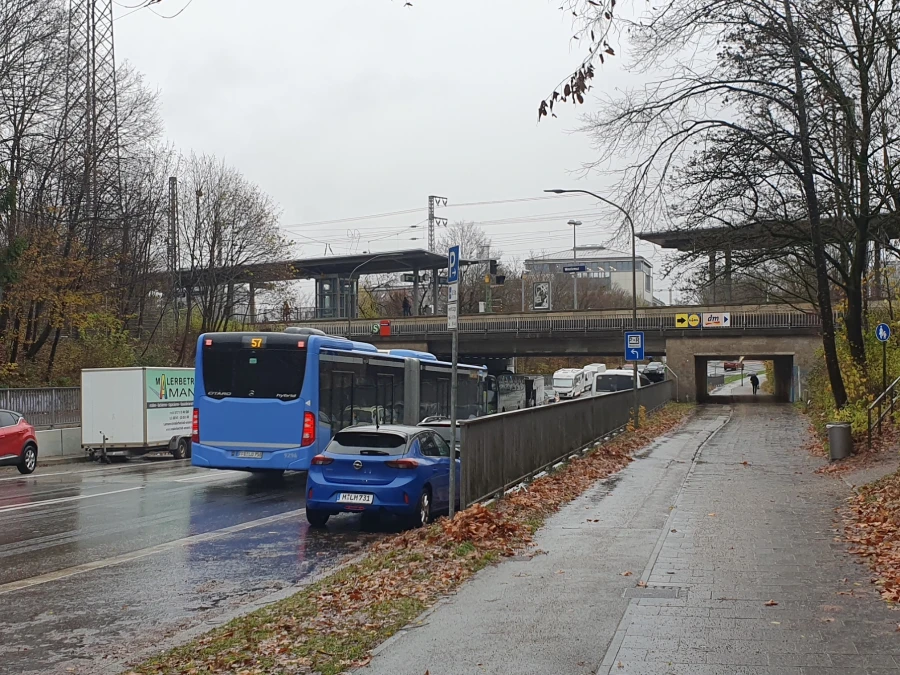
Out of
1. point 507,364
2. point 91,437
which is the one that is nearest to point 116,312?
point 91,437

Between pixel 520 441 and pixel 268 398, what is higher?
pixel 268 398

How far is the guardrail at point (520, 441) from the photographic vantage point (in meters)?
14.0

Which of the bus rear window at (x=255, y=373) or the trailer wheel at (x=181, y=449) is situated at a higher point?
the bus rear window at (x=255, y=373)

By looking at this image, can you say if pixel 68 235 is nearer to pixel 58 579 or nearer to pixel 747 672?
pixel 58 579

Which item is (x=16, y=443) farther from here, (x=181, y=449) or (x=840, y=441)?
(x=840, y=441)

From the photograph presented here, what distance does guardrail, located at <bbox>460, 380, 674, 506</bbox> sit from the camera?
45.8 feet

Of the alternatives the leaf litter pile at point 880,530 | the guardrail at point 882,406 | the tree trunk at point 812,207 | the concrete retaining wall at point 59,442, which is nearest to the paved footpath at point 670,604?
the leaf litter pile at point 880,530

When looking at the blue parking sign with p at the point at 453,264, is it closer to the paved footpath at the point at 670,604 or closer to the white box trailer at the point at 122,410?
the paved footpath at the point at 670,604

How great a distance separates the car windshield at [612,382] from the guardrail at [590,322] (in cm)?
470

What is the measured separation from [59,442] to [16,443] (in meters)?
5.77

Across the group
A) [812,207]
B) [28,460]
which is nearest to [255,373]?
[28,460]

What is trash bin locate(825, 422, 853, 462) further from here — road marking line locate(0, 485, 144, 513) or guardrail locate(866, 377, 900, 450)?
road marking line locate(0, 485, 144, 513)

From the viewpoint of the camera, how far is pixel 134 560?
37.6 ft

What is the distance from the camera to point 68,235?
3541 cm
